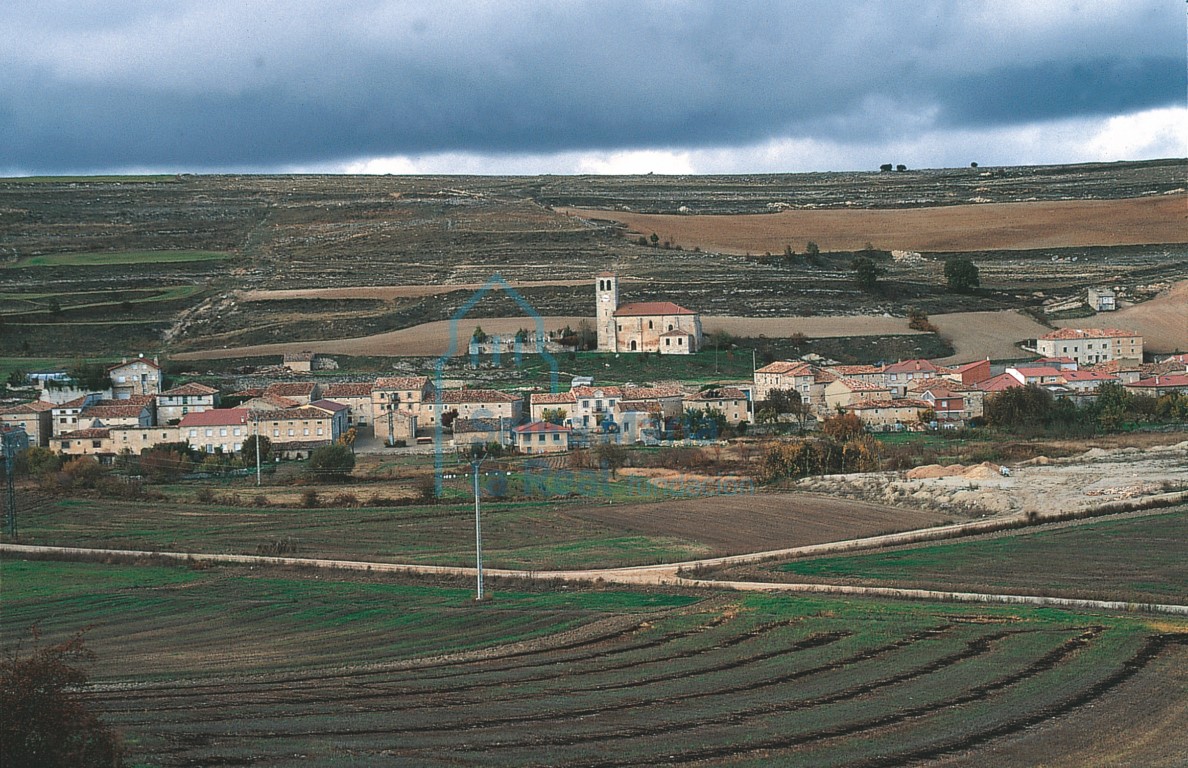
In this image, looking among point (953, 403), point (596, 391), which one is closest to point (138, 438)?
point (596, 391)

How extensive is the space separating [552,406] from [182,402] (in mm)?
15382

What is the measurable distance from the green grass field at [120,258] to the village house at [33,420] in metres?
44.1

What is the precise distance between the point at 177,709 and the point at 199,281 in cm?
7772

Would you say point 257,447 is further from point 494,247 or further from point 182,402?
point 494,247

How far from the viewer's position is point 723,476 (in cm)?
4391

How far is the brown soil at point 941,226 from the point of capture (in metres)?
99.8

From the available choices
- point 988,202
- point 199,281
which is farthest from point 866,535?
point 988,202

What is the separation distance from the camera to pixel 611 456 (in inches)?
1815

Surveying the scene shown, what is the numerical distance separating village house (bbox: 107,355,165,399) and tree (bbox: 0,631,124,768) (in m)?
50.1

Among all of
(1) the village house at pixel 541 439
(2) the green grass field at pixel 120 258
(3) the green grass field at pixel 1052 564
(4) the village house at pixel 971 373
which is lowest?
(3) the green grass field at pixel 1052 564

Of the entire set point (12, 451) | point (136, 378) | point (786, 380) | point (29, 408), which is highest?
point (136, 378)

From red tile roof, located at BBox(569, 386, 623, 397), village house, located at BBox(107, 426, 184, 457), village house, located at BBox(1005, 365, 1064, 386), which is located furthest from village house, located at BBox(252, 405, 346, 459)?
village house, located at BBox(1005, 365, 1064, 386)

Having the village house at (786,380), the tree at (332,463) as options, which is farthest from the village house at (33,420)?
the village house at (786,380)

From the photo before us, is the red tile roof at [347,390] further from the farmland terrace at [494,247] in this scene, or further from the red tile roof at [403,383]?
the farmland terrace at [494,247]
